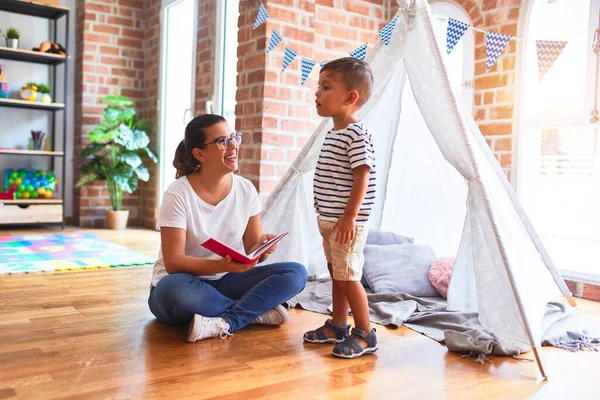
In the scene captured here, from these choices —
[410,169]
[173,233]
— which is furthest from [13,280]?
[410,169]

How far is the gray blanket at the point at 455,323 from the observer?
1953 millimetres

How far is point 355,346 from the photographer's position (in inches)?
74.5

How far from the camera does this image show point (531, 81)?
328cm

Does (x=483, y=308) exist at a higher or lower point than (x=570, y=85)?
lower

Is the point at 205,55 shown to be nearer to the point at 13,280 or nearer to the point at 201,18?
the point at 201,18

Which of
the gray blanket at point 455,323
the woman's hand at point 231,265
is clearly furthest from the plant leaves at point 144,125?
the woman's hand at point 231,265

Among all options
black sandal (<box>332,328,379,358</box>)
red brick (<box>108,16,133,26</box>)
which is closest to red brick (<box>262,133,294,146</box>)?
black sandal (<box>332,328,379,358</box>)

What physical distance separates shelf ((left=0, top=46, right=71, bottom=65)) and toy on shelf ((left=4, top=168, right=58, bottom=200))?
943 mm

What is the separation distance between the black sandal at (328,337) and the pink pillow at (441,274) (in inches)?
31.1

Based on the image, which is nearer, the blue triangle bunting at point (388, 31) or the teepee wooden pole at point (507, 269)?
the teepee wooden pole at point (507, 269)

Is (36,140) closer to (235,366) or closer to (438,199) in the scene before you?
(438,199)

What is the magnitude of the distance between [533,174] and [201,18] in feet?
9.31

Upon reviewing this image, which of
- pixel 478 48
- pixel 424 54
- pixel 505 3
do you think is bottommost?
pixel 424 54

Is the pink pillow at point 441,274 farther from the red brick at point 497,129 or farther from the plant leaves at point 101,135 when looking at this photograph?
the plant leaves at point 101,135
